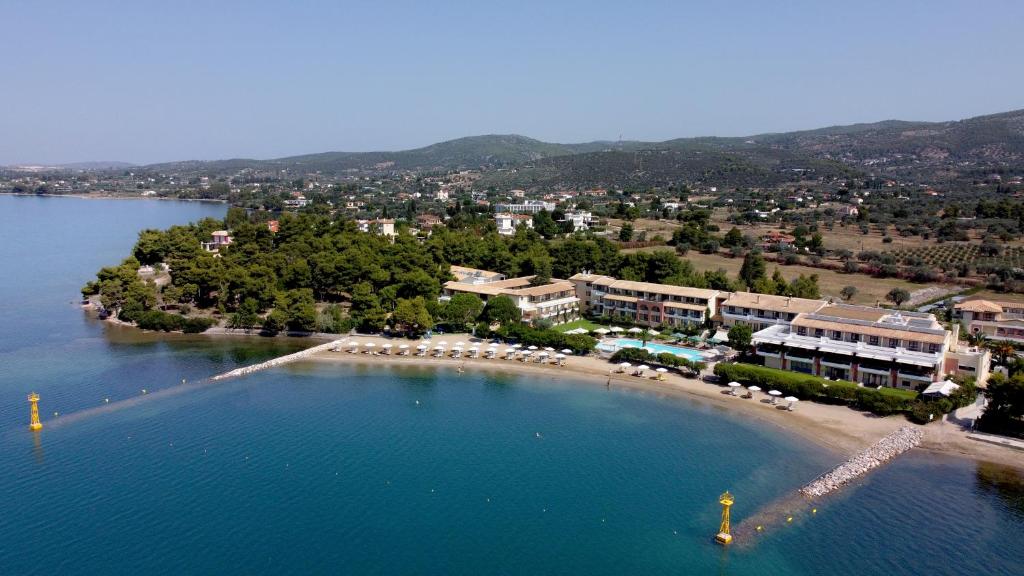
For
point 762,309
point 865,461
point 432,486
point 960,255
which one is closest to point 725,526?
point 865,461

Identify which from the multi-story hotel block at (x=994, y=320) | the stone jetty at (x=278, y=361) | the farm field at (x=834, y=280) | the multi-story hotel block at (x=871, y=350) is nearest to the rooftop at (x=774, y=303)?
the multi-story hotel block at (x=871, y=350)

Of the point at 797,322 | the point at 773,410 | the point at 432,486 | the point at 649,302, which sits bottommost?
the point at 773,410

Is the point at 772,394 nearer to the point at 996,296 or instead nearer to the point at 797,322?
the point at 797,322

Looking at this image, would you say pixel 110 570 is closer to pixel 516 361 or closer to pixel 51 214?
pixel 516 361

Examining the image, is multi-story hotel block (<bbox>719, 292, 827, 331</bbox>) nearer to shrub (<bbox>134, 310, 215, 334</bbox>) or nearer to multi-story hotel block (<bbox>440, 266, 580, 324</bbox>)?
multi-story hotel block (<bbox>440, 266, 580, 324</bbox>)

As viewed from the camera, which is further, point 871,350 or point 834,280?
point 834,280

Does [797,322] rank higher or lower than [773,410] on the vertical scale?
higher

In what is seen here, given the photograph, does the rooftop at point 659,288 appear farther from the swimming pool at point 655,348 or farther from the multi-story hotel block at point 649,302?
the swimming pool at point 655,348
